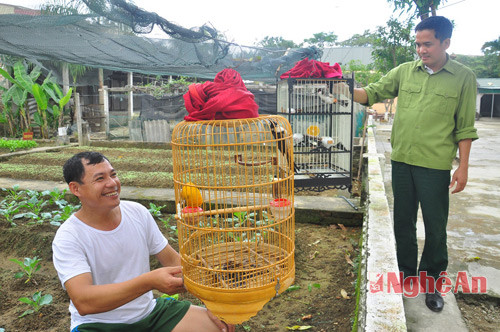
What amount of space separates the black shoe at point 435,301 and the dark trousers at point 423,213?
0.17 meters

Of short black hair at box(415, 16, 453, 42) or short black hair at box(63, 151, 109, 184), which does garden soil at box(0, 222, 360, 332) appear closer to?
short black hair at box(63, 151, 109, 184)

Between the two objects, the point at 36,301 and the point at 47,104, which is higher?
the point at 47,104

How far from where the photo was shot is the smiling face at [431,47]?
105 inches

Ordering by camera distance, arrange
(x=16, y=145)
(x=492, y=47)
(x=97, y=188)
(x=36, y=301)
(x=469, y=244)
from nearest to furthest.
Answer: (x=97, y=188), (x=36, y=301), (x=469, y=244), (x=16, y=145), (x=492, y=47)

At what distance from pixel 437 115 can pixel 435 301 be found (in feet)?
4.13

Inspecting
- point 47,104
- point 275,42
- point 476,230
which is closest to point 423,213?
point 476,230

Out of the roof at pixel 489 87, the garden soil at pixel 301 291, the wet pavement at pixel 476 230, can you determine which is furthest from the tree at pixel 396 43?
the roof at pixel 489 87

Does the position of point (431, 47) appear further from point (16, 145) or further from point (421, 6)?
point (16, 145)

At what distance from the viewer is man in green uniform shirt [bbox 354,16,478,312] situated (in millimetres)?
2707

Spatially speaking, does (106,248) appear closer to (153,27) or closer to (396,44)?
(153,27)

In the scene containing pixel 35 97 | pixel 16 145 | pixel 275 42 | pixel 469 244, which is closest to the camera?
pixel 469 244

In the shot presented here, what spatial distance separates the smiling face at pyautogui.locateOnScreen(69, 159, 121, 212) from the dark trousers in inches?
80.5

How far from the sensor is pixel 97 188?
184 cm

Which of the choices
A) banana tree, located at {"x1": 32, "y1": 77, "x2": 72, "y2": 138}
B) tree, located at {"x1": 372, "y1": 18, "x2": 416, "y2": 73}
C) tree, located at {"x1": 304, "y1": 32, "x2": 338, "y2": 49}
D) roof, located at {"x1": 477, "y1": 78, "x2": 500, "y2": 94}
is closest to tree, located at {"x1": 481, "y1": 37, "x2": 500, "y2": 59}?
roof, located at {"x1": 477, "y1": 78, "x2": 500, "y2": 94}
